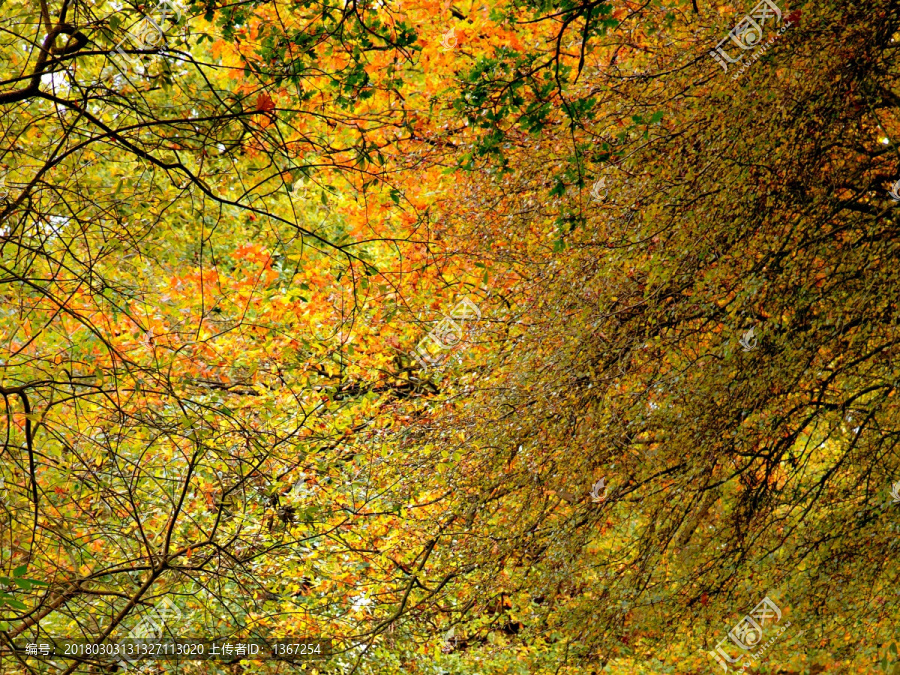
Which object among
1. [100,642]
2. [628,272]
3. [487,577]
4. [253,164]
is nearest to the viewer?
[100,642]

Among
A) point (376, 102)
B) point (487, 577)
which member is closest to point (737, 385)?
point (487, 577)

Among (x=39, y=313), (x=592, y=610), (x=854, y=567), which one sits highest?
(x=39, y=313)

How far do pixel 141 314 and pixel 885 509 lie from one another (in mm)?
6548

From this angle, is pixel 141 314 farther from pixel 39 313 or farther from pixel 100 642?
pixel 100 642

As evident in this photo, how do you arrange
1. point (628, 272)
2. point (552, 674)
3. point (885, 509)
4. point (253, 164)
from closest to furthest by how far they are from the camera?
point (253, 164) → point (885, 509) → point (628, 272) → point (552, 674)

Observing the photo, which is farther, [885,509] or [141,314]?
[141,314]

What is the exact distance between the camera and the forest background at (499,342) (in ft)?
12.8

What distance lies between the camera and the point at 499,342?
24.2 ft

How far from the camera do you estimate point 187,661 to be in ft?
19.1

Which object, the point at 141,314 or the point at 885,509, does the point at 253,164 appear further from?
the point at 141,314

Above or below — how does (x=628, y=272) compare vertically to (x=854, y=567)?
above

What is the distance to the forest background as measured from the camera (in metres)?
3.90

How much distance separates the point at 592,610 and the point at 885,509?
2033 mm

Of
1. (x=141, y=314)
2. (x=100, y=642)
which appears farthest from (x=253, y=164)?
(x=141, y=314)
